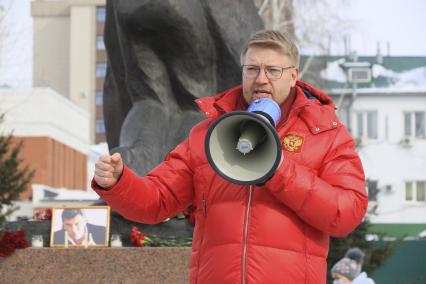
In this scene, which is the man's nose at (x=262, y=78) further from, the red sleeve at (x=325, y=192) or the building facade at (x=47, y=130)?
the building facade at (x=47, y=130)

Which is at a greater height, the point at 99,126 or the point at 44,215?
the point at 99,126

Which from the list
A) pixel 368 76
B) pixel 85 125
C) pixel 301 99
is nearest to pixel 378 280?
pixel 301 99

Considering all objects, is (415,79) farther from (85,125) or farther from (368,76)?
(85,125)

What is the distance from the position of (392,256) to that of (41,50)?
75148mm

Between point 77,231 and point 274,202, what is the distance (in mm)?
3034

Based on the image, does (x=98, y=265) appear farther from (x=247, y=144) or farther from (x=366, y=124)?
(x=366, y=124)

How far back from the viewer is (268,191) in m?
3.08

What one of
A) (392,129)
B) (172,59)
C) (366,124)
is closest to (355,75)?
(366,124)

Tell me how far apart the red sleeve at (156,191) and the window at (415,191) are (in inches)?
1868

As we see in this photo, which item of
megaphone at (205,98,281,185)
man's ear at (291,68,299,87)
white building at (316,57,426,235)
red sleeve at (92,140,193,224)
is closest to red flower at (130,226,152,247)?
red sleeve at (92,140,193,224)

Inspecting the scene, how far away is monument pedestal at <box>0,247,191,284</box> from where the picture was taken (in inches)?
216

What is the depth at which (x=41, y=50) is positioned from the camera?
87625 mm

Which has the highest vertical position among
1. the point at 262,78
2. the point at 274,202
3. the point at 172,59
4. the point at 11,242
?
the point at 172,59

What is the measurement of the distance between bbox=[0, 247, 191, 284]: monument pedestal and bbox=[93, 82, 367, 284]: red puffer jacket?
2225mm
